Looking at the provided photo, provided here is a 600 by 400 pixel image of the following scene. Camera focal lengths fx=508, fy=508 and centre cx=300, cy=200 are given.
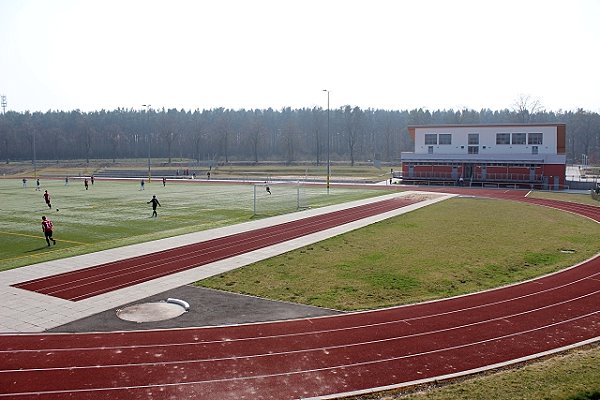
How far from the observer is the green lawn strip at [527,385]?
9.30 meters

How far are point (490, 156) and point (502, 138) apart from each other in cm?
326

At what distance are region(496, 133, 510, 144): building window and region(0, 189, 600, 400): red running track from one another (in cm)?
5448

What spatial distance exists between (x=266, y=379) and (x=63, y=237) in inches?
808

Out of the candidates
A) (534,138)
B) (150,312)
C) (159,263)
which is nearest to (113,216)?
(159,263)

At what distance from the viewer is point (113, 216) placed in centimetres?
3534

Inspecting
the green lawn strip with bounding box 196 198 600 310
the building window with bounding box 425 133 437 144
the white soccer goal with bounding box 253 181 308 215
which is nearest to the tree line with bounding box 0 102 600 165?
the building window with bounding box 425 133 437 144

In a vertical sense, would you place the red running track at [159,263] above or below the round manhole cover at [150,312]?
above

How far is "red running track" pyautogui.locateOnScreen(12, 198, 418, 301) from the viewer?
17.1 m

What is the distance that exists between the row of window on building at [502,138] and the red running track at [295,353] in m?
54.0

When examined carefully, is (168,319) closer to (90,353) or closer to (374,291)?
(90,353)

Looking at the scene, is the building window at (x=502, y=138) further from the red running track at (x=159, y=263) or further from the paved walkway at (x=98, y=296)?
the paved walkway at (x=98, y=296)

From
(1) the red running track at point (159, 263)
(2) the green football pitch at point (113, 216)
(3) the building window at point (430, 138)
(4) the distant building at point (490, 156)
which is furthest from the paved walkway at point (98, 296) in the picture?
(3) the building window at point (430, 138)

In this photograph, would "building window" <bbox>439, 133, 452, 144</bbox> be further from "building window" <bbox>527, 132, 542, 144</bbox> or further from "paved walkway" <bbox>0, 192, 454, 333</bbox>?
"paved walkway" <bbox>0, 192, 454, 333</bbox>

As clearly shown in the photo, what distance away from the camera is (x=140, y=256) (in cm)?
2183
